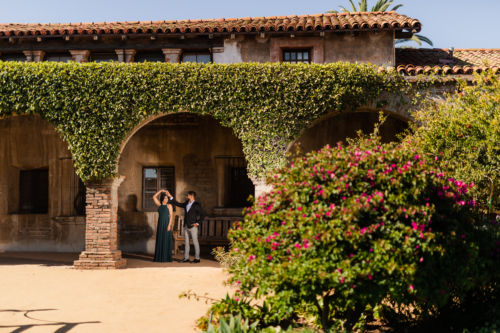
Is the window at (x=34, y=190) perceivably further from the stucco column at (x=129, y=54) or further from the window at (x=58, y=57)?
the stucco column at (x=129, y=54)

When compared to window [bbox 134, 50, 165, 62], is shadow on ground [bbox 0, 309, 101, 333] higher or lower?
lower

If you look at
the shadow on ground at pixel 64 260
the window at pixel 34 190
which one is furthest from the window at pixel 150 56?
the shadow on ground at pixel 64 260

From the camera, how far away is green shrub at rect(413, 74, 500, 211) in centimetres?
787

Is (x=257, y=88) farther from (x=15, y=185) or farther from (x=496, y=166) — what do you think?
(x=15, y=185)

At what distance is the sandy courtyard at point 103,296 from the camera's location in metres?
6.48

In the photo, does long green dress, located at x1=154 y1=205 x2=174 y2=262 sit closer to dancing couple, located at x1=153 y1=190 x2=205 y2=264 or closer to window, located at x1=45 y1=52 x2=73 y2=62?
dancing couple, located at x1=153 y1=190 x2=205 y2=264

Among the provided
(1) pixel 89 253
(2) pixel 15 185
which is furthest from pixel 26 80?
(2) pixel 15 185

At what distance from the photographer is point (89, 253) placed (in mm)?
11242

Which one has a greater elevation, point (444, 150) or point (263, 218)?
point (444, 150)

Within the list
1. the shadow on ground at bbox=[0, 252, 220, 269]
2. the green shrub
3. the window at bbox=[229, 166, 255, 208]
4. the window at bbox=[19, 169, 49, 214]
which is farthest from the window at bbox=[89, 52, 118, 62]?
the green shrub

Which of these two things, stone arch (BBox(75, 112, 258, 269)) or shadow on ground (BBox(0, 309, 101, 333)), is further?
stone arch (BBox(75, 112, 258, 269))

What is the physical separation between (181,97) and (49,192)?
6.26m

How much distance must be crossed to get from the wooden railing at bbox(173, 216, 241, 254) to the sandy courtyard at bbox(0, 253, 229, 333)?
2295 mm

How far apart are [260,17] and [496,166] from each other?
9.27 metres
